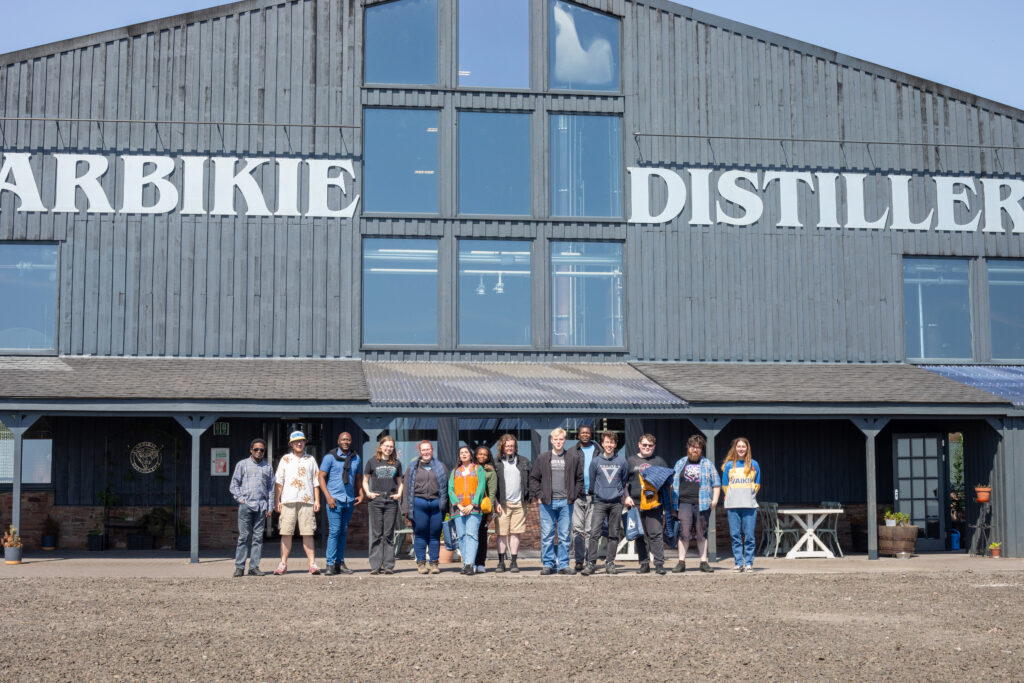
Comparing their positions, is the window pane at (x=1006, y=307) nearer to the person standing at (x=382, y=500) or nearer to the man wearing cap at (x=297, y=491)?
the person standing at (x=382, y=500)

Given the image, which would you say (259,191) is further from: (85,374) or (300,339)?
(85,374)

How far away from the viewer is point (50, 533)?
1836 centimetres

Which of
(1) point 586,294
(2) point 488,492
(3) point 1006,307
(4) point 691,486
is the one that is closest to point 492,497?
(2) point 488,492

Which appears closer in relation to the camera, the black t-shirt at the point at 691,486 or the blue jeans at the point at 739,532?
the black t-shirt at the point at 691,486

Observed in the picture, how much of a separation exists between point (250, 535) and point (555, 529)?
3651mm

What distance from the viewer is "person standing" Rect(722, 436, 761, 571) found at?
14.7 m

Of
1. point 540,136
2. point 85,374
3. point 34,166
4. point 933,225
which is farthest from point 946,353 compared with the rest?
point 34,166

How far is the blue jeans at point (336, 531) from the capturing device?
47.2 feet

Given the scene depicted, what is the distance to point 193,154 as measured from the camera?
1900 centimetres

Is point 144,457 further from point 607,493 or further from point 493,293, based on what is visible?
point 607,493

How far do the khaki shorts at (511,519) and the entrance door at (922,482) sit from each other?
769 cm

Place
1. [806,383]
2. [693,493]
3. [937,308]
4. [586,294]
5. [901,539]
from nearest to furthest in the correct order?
[693,493] → [901,539] → [806,383] → [586,294] → [937,308]

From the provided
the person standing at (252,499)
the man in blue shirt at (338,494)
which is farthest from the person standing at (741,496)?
the person standing at (252,499)

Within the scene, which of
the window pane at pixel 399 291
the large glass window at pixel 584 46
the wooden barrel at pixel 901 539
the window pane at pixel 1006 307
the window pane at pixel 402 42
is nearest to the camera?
the wooden barrel at pixel 901 539
